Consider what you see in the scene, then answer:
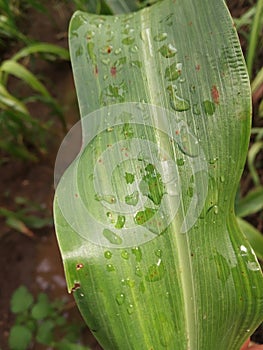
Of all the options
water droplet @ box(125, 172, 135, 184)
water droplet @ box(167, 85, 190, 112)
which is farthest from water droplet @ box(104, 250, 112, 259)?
water droplet @ box(167, 85, 190, 112)

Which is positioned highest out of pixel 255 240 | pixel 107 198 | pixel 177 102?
pixel 177 102

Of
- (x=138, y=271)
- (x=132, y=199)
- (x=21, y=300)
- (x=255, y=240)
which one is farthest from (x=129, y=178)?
(x=21, y=300)

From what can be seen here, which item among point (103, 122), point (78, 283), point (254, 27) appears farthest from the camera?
point (254, 27)

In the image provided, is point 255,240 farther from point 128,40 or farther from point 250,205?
point 128,40

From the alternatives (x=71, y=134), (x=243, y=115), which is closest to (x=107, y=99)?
(x=243, y=115)

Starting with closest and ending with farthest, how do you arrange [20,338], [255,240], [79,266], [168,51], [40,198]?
[79,266], [168,51], [255,240], [20,338], [40,198]

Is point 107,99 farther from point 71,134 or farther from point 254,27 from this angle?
point 71,134

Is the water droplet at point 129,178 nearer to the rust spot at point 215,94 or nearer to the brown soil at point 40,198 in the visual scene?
the rust spot at point 215,94
